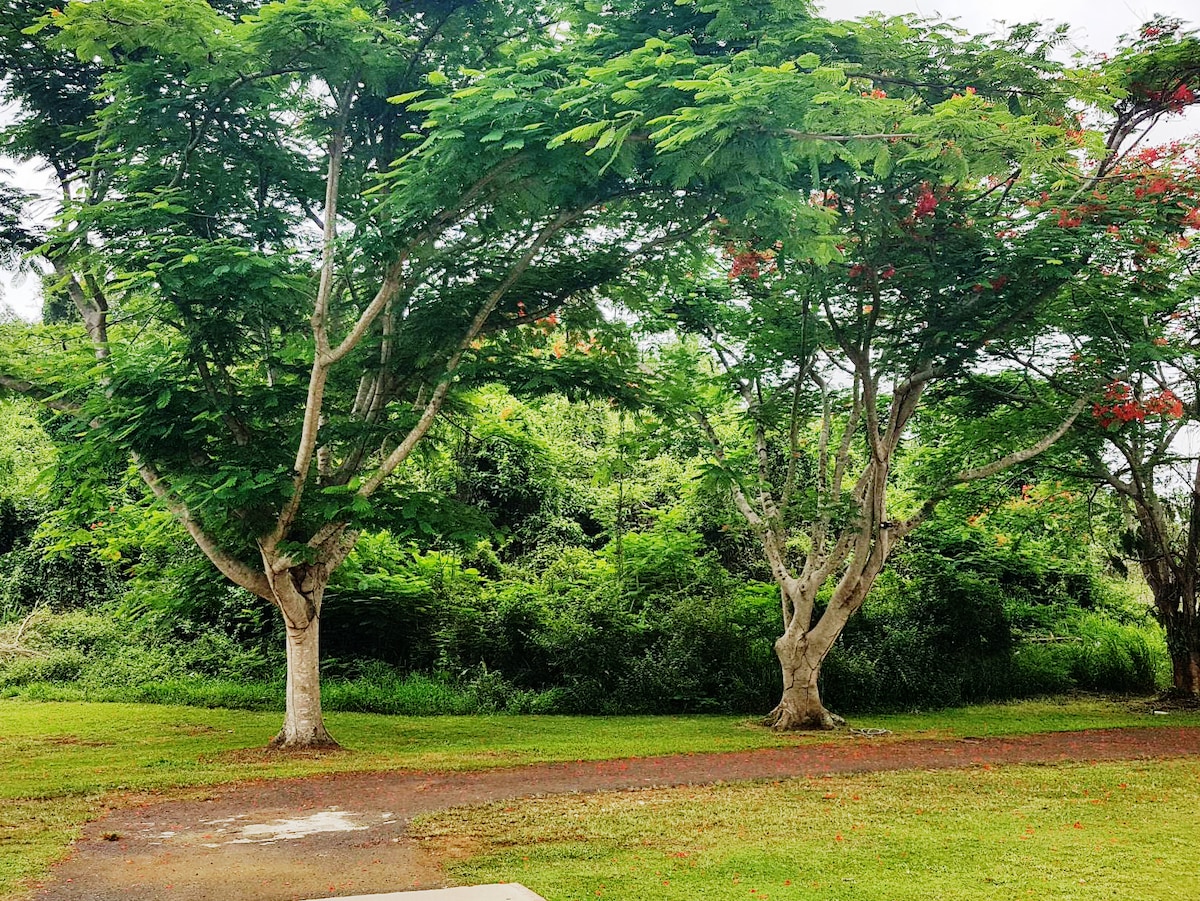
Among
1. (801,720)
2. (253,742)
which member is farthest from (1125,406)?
(253,742)

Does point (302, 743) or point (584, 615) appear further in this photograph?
point (584, 615)

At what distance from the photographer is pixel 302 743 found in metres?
9.77

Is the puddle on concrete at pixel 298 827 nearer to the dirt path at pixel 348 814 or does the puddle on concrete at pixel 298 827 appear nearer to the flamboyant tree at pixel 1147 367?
the dirt path at pixel 348 814

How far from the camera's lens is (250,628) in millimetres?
15562

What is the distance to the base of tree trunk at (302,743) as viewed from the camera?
9758mm

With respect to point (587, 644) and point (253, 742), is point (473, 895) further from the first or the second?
point (587, 644)

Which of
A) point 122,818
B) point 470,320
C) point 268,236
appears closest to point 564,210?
point 470,320

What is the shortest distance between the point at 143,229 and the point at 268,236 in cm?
147

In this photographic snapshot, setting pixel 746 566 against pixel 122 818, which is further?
pixel 746 566

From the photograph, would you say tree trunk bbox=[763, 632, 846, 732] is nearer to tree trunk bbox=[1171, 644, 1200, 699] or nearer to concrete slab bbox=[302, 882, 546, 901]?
tree trunk bbox=[1171, 644, 1200, 699]

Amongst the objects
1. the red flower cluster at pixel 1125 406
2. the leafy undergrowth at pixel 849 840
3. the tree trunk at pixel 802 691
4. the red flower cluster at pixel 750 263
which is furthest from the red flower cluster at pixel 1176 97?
the tree trunk at pixel 802 691

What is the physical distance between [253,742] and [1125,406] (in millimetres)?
10372

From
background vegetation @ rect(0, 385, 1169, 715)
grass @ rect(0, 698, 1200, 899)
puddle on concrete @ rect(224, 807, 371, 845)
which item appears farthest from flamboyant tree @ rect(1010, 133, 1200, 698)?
puddle on concrete @ rect(224, 807, 371, 845)

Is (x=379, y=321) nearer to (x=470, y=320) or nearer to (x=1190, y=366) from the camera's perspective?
(x=470, y=320)
